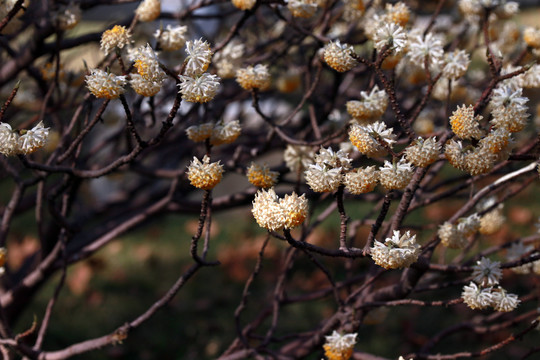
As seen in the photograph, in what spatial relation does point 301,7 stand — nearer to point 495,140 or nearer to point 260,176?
point 260,176

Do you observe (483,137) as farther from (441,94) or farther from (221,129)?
(441,94)

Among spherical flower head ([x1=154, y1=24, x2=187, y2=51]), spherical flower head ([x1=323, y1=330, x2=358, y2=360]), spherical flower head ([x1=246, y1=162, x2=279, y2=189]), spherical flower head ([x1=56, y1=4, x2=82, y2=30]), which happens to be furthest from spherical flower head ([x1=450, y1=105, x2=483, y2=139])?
spherical flower head ([x1=56, y1=4, x2=82, y2=30])

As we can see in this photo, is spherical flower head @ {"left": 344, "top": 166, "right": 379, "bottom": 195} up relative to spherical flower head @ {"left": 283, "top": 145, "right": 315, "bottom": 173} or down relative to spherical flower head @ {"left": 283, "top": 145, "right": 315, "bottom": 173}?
down

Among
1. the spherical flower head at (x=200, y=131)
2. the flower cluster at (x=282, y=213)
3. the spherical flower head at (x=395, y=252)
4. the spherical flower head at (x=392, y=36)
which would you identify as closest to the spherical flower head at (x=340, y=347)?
the spherical flower head at (x=395, y=252)

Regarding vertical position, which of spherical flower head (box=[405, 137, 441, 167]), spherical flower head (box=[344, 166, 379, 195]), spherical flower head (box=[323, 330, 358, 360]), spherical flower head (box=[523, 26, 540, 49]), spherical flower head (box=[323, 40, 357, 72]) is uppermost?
spherical flower head (box=[523, 26, 540, 49])

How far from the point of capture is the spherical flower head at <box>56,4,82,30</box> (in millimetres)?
1829

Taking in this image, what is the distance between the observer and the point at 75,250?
244 centimetres

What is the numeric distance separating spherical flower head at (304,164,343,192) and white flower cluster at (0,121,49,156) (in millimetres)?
655

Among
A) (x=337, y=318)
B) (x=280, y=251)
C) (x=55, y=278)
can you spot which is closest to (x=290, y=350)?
(x=337, y=318)

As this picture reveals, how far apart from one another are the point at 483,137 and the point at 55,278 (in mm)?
3809

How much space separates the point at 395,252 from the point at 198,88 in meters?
0.57

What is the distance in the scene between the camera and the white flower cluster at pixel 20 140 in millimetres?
1298

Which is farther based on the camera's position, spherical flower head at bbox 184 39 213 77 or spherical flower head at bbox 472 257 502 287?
spherical flower head at bbox 472 257 502 287

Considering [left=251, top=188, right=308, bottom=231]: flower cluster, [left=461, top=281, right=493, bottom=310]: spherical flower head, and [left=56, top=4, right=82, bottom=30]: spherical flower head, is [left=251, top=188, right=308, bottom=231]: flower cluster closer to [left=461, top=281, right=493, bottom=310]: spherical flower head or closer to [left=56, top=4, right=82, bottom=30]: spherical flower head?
[left=461, top=281, right=493, bottom=310]: spherical flower head
